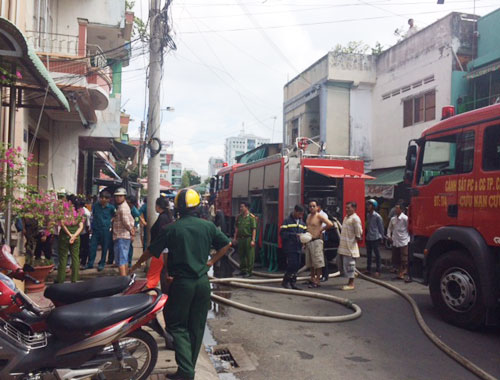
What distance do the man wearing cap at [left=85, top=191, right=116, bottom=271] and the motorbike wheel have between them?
559 cm

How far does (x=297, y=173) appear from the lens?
974cm

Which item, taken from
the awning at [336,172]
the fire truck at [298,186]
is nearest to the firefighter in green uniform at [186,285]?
the fire truck at [298,186]

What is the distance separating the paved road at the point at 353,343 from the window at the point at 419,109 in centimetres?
1011

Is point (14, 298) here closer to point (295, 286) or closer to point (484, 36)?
point (295, 286)

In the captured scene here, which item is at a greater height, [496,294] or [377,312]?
[496,294]

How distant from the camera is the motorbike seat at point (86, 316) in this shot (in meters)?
2.98

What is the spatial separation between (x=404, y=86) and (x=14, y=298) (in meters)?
16.1

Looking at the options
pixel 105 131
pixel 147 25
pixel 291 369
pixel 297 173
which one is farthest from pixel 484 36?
pixel 291 369

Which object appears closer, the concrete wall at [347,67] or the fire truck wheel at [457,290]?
the fire truck wheel at [457,290]

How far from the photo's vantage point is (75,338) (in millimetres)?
3043

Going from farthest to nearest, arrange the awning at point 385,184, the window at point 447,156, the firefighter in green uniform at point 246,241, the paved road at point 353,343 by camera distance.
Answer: the awning at point 385,184 < the firefighter in green uniform at point 246,241 < the window at point 447,156 < the paved road at point 353,343

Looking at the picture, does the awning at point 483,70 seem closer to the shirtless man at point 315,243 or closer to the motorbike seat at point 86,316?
the shirtless man at point 315,243

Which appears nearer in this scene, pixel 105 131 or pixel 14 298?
pixel 14 298

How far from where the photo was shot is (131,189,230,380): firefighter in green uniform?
11.3 ft
